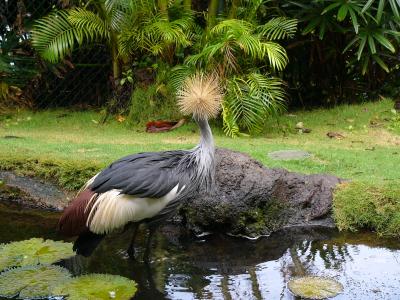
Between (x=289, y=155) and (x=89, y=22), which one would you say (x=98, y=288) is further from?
(x=89, y=22)

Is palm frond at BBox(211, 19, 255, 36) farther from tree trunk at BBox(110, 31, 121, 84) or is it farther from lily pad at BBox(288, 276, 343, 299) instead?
lily pad at BBox(288, 276, 343, 299)

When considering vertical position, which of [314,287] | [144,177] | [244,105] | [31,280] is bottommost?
[31,280]

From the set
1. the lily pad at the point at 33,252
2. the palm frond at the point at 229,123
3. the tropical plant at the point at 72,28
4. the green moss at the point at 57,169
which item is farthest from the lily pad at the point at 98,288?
the tropical plant at the point at 72,28

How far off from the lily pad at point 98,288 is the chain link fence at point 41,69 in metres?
6.44

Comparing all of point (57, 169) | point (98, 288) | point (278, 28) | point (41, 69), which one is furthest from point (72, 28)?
point (98, 288)

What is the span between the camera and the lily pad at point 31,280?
4723 millimetres

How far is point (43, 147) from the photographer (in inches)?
312

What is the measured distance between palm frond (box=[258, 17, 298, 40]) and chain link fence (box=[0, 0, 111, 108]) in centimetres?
305

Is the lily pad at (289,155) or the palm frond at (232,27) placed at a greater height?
the palm frond at (232,27)

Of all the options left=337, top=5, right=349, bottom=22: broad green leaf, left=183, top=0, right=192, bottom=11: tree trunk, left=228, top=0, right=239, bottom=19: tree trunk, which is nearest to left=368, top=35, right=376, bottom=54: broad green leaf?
left=337, top=5, right=349, bottom=22: broad green leaf

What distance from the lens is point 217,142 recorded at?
8352 millimetres

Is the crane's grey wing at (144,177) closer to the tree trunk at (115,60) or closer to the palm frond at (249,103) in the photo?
the palm frond at (249,103)

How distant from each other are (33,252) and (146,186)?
1178mm

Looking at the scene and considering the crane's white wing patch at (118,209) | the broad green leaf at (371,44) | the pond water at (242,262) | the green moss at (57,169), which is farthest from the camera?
the broad green leaf at (371,44)
